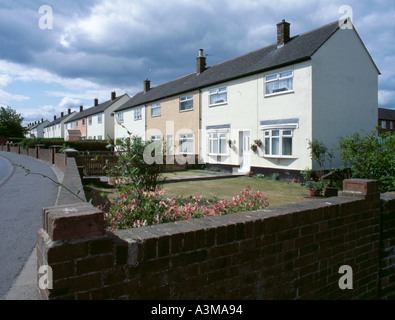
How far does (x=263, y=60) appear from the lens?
17875 millimetres

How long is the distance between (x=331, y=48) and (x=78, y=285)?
16.9 metres

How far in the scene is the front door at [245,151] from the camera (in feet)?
59.2

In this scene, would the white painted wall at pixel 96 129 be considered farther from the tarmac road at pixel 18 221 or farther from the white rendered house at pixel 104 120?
the tarmac road at pixel 18 221

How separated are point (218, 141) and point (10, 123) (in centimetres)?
6372

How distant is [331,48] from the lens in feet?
50.2

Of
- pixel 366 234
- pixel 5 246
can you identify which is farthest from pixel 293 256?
pixel 5 246

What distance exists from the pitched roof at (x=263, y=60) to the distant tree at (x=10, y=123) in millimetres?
55547

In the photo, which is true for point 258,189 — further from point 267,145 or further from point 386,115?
point 386,115

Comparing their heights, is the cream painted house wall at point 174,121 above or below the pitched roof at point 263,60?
below

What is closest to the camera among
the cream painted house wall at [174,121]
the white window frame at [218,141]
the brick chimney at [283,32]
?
the brick chimney at [283,32]

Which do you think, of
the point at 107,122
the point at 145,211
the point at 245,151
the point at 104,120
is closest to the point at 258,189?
the point at 245,151

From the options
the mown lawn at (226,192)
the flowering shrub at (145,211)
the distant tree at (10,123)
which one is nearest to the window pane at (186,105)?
the mown lawn at (226,192)

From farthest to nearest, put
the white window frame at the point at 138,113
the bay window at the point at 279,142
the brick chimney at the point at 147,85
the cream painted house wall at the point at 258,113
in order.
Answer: the brick chimney at the point at 147,85 < the white window frame at the point at 138,113 < the bay window at the point at 279,142 < the cream painted house wall at the point at 258,113

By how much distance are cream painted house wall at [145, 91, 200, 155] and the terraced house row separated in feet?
0.49
